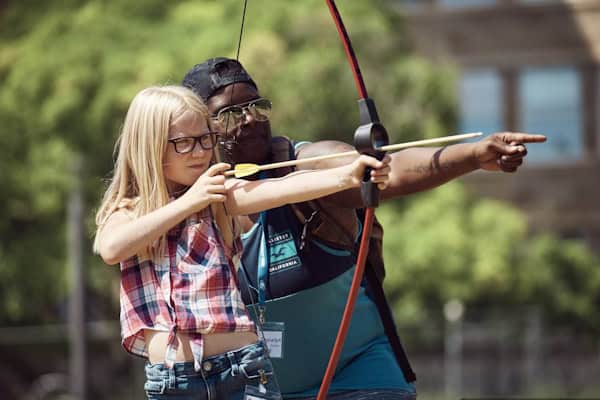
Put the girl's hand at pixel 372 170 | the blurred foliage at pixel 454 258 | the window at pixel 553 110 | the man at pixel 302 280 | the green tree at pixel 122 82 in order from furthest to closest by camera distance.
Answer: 1. the window at pixel 553 110
2. the blurred foliage at pixel 454 258
3. the green tree at pixel 122 82
4. the man at pixel 302 280
5. the girl's hand at pixel 372 170

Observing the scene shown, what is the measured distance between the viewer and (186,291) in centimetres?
324

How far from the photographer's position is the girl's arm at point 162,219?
10.5ft

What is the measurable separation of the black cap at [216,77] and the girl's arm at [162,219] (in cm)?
70

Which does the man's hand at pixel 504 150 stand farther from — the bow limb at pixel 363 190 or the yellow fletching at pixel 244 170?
the yellow fletching at pixel 244 170

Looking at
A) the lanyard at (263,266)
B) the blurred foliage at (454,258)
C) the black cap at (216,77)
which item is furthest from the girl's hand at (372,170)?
the blurred foliage at (454,258)

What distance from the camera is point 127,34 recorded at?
18266 millimetres

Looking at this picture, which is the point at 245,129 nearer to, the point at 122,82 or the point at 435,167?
the point at 435,167

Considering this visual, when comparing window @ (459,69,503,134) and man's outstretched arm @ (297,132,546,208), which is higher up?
window @ (459,69,503,134)

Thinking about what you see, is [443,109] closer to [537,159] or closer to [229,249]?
[537,159]

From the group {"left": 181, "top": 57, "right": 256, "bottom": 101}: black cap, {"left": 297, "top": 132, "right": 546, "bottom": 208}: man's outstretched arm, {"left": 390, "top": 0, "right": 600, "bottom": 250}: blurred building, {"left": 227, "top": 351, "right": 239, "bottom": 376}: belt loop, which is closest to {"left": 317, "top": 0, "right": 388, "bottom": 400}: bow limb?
{"left": 297, "top": 132, "right": 546, "bottom": 208}: man's outstretched arm

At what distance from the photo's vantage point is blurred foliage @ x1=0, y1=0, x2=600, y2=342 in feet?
55.6

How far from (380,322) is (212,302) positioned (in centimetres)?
88

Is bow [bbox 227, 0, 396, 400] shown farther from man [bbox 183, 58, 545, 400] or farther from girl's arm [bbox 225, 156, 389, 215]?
man [bbox 183, 58, 545, 400]

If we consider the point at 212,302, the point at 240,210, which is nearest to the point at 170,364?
the point at 212,302
